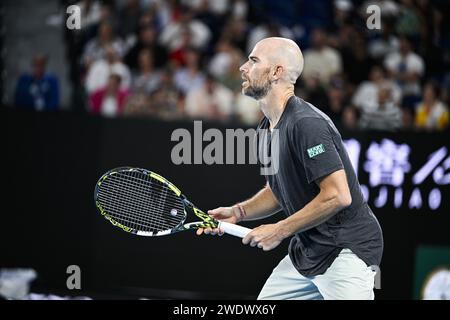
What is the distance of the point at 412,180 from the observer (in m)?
9.01

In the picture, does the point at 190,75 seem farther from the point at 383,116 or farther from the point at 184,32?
the point at 383,116

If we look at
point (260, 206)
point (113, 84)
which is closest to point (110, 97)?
point (113, 84)

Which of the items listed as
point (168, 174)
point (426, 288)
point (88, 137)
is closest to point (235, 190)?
point (168, 174)

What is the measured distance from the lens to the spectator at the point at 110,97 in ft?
33.2

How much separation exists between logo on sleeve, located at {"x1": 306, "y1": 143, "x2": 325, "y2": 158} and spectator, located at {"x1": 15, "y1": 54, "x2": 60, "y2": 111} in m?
5.19

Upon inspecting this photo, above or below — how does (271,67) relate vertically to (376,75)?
below

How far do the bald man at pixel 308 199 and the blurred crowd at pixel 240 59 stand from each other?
3.82 meters

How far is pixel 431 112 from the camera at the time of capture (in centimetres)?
1075

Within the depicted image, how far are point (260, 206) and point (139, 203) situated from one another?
0.86 metres

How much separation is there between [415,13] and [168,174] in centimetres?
523

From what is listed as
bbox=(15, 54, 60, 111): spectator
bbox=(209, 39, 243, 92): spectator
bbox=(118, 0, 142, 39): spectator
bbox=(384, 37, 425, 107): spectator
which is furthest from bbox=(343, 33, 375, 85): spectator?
bbox=(15, 54, 60, 111): spectator

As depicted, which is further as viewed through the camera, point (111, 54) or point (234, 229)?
point (111, 54)

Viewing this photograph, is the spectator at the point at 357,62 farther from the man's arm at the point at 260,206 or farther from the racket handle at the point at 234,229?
the racket handle at the point at 234,229
